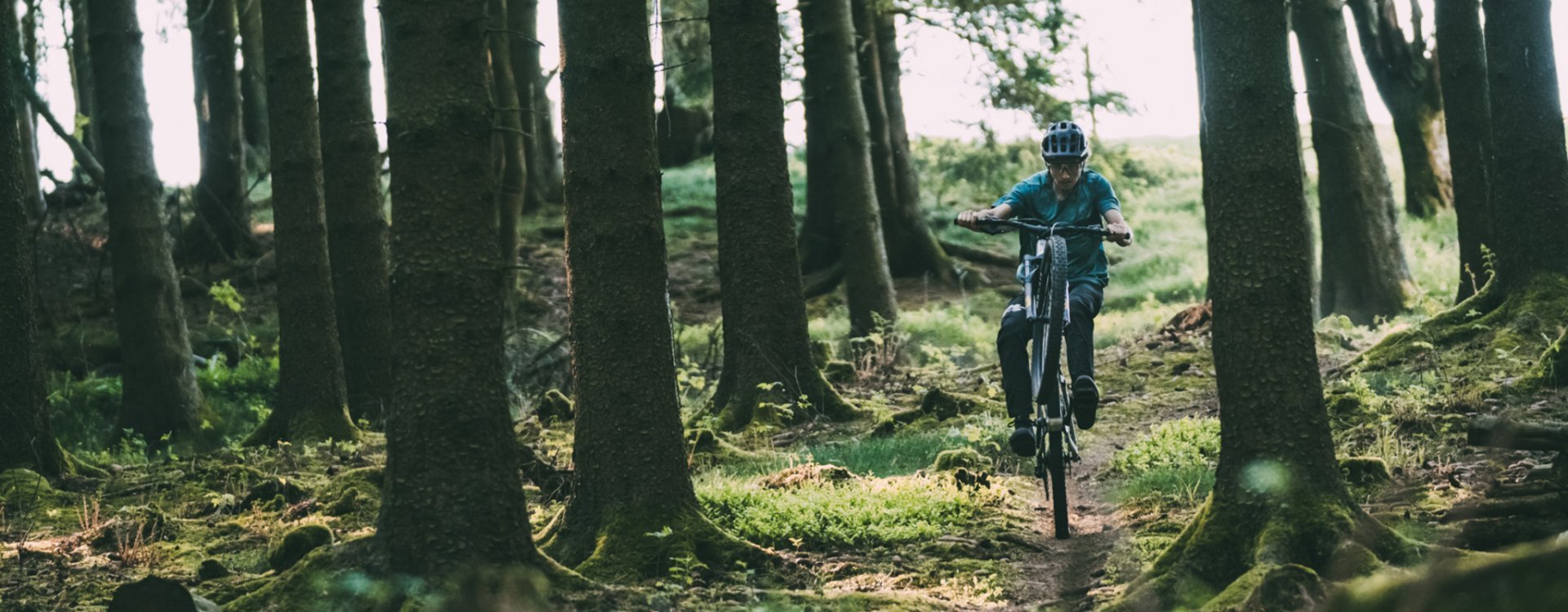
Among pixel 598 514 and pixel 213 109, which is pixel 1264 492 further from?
pixel 213 109

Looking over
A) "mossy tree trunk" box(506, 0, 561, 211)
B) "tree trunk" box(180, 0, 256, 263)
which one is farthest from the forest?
"tree trunk" box(180, 0, 256, 263)

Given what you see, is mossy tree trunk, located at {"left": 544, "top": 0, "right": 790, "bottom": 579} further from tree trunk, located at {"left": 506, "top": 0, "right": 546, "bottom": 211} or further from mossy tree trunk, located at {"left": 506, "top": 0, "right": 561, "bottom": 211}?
tree trunk, located at {"left": 506, "top": 0, "right": 546, "bottom": 211}

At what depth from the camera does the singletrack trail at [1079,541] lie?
21.8 feet

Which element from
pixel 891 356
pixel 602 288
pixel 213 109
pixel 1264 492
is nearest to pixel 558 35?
pixel 602 288

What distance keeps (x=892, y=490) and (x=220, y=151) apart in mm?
21506

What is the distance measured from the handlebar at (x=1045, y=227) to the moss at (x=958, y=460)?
6.13ft

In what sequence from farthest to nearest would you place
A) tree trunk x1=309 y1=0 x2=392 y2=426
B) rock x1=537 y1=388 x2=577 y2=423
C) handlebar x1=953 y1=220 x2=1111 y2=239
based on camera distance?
rock x1=537 y1=388 x2=577 y2=423, tree trunk x1=309 y1=0 x2=392 y2=426, handlebar x1=953 y1=220 x2=1111 y2=239

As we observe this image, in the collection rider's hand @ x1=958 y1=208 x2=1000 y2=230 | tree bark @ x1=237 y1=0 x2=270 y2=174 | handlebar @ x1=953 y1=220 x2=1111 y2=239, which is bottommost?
handlebar @ x1=953 y1=220 x2=1111 y2=239

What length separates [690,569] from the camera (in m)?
6.92

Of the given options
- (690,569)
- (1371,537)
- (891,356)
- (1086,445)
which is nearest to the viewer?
(1371,537)

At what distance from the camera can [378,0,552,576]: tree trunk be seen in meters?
6.11

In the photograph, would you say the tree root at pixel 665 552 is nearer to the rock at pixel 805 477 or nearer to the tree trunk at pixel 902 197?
the rock at pixel 805 477

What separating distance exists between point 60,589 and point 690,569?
3.41m

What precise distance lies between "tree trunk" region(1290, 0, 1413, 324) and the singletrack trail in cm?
636
